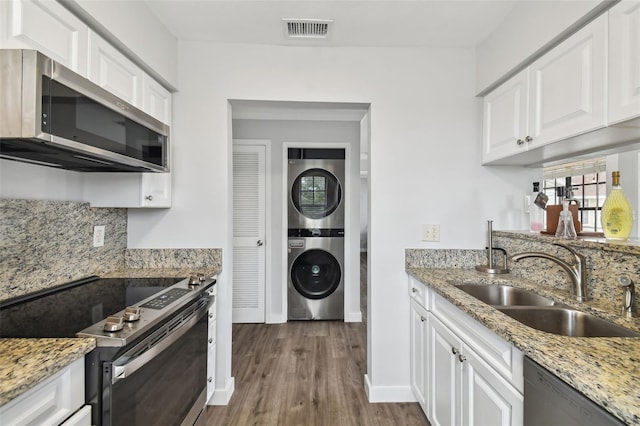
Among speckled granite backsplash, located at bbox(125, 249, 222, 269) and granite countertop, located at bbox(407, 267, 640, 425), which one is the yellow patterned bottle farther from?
speckled granite backsplash, located at bbox(125, 249, 222, 269)

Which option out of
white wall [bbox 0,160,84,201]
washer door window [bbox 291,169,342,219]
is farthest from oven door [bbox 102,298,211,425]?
washer door window [bbox 291,169,342,219]

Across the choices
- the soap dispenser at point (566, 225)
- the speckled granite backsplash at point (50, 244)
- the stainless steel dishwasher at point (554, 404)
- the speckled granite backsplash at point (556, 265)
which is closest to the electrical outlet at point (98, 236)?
the speckled granite backsplash at point (50, 244)

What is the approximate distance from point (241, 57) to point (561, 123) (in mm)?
1911

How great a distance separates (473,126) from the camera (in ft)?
7.10

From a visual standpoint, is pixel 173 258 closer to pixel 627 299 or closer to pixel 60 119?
pixel 60 119

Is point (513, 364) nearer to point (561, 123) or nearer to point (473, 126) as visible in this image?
point (561, 123)

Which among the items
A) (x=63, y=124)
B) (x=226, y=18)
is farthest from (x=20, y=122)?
(x=226, y=18)

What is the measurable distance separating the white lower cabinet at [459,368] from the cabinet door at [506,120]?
0.98m

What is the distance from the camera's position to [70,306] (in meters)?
1.26

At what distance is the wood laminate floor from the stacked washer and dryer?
0.96ft

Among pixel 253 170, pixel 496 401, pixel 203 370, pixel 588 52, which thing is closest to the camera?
pixel 496 401

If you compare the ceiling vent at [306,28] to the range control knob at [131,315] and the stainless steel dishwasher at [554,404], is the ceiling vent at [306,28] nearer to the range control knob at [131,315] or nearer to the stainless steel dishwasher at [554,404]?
the range control knob at [131,315]

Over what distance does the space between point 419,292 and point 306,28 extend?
1817 millimetres

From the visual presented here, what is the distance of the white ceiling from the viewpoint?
1700 mm
